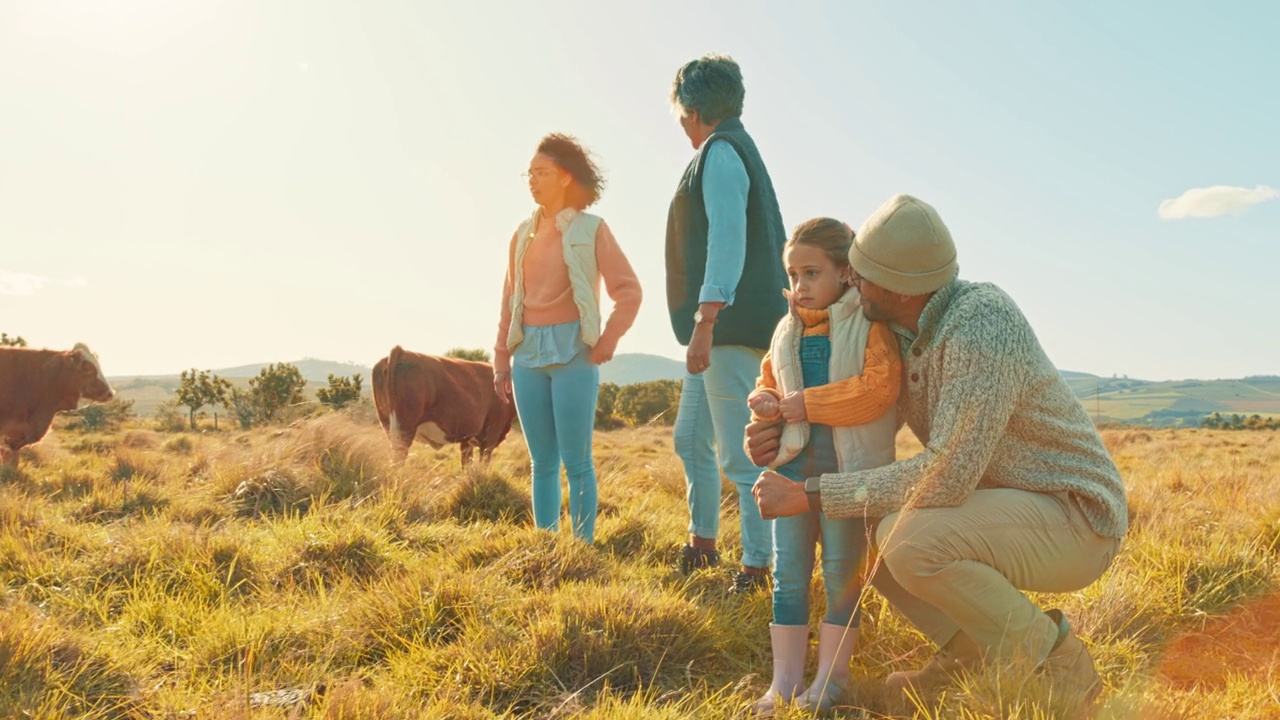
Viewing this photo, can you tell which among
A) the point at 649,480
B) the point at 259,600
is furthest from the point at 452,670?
the point at 649,480

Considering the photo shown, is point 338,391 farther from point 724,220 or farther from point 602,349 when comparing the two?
point 724,220

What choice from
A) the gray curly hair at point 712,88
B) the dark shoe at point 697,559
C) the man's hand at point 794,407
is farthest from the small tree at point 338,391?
the man's hand at point 794,407

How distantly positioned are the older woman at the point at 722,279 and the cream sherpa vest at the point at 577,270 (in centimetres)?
→ 53

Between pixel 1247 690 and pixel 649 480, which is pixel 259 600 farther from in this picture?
pixel 649 480

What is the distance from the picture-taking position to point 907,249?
245cm

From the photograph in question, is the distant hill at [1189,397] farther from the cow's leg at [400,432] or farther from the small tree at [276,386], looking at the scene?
the cow's leg at [400,432]

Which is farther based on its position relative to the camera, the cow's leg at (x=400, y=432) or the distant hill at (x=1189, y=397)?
the distant hill at (x=1189, y=397)

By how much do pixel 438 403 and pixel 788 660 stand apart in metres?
7.83

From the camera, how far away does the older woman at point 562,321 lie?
4352mm

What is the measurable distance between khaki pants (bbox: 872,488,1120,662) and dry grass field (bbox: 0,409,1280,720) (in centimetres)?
23

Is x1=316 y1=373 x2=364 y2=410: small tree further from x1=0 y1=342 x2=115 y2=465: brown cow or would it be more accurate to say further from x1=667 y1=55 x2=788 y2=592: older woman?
x1=667 y1=55 x2=788 y2=592: older woman

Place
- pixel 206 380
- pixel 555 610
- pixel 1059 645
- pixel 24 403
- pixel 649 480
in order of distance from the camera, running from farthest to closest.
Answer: pixel 206 380 < pixel 24 403 < pixel 649 480 < pixel 555 610 < pixel 1059 645

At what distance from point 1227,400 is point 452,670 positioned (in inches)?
7055

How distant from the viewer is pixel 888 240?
2449 millimetres
